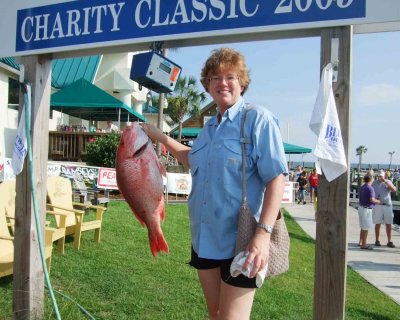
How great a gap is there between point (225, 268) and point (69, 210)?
488 cm

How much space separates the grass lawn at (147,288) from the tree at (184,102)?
34246mm

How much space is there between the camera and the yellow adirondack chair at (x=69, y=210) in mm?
6801

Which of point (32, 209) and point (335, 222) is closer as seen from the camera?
point (335, 222)

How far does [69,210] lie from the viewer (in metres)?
6.72

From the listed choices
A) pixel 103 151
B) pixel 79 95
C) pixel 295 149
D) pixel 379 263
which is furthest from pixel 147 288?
pixel 295 149

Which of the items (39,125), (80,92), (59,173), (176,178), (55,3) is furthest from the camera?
(80,92)

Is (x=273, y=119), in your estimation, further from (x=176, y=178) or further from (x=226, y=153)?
(x=176, y=178)

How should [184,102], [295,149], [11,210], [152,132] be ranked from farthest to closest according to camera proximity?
[184,102] < [295,149] < [11,210] < [152,132]

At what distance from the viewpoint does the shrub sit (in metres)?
16.5

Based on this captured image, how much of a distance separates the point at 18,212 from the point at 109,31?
1.75 metres

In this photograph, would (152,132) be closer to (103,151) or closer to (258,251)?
(258,251)

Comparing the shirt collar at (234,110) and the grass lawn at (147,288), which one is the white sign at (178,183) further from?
the shirt collar at (234,110)

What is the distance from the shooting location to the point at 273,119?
7.54ft

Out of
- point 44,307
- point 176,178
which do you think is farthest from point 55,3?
point 176,178
